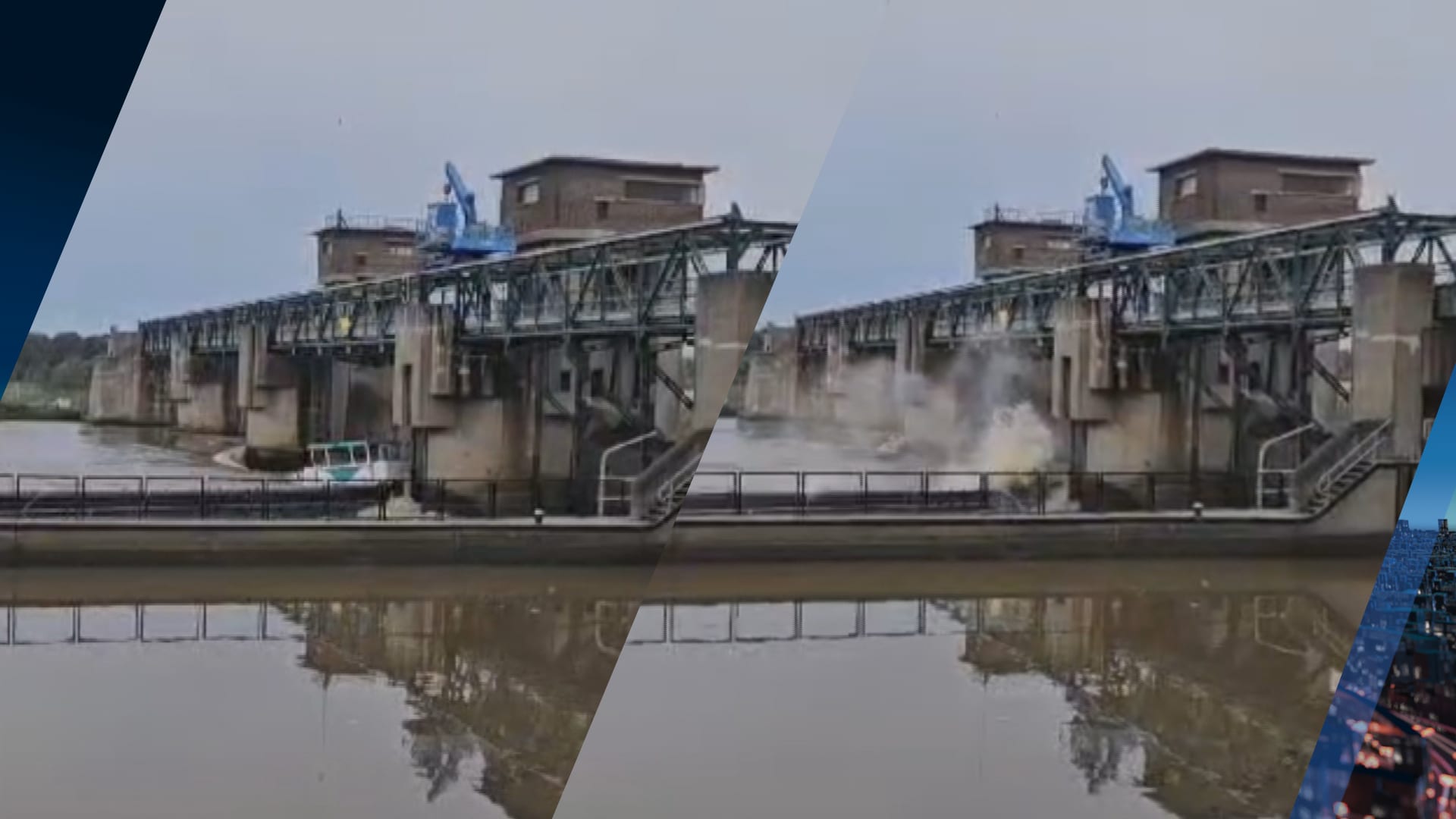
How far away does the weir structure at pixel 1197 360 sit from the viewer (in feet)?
11.9

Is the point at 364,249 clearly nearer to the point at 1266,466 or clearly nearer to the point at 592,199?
the point at 592,199

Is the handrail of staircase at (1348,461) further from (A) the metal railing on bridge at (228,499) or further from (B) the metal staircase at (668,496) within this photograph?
(A) the metal railing on bridge at (228,499)

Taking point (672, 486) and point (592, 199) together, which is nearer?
point (592, 199)

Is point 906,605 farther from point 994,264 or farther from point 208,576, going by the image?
point 208,576

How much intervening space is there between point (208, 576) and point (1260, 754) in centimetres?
361

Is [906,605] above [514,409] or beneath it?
beneath

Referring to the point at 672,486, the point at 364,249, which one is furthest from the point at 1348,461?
the point at 364,249

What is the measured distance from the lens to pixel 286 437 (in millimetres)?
4301

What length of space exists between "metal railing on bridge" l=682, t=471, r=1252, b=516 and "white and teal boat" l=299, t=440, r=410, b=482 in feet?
3.16

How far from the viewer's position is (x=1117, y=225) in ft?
13.8

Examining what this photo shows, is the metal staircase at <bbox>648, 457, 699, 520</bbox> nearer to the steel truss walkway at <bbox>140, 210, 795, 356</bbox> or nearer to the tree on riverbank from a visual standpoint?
the steel truss walkway at <bbox>140, 210, 795, 356</bbox>

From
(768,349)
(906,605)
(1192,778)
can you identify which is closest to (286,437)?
(768,349)

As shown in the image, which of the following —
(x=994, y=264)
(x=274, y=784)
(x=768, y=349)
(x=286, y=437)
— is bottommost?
(x=274, y=784)

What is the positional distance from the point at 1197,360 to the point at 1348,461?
0.58 meters
